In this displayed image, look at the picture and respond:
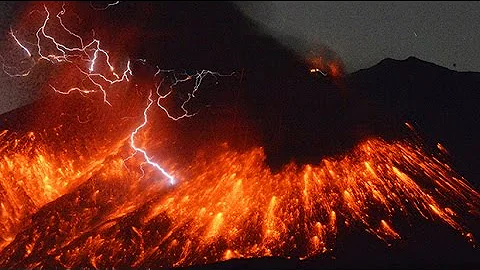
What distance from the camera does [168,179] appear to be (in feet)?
181

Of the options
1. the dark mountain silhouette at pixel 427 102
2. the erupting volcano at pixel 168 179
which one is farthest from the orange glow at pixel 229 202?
the dark mountain silhouette at pixel 427 102

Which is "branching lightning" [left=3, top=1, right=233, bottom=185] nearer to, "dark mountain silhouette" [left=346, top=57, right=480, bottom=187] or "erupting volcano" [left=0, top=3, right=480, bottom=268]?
"erupting volcano" [left=0, top=3, right=480, bottom=268]

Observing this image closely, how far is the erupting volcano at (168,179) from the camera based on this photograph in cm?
4522

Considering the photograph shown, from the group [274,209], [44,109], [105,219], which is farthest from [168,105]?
[274,209]

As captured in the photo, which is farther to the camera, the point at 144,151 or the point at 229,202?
the point at 144,151

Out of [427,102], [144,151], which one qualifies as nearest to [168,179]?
[144,151]

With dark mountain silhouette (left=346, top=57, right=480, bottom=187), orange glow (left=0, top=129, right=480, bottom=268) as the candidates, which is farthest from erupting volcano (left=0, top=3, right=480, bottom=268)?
dark mountain silhouette (left=346, top=57, right=480, bottom=187)

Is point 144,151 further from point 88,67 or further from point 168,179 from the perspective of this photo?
point 88,67

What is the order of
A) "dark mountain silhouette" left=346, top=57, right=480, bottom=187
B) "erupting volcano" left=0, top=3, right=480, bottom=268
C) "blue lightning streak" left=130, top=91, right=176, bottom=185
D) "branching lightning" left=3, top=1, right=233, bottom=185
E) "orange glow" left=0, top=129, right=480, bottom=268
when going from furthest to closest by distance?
"branching lightning" left=3, top=1, right=233, bottom=185, "dark mountain silhouette" left=346, top=57, right=480, bottom=187, "blue lightning streak" left=130, top=91, right=176, bottom=185, "erupting volcano" left=0, top=3, right=480, bottom=268, "orange glow" left=0, top=129, right=480, bottom=268

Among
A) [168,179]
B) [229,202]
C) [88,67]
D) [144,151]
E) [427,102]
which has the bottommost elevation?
[427,102]

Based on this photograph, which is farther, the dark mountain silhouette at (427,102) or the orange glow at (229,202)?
the dark mountain silhouette at (427,102)

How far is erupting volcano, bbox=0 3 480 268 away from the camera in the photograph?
45.2m

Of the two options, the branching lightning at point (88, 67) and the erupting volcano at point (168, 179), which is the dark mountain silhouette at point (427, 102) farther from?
the branching lightning at point (88, 67)

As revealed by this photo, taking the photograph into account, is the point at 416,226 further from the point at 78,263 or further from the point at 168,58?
the point at 168,58
